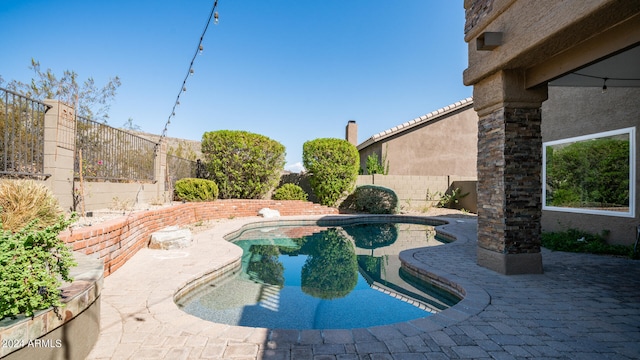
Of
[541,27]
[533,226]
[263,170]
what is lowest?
[533,226]

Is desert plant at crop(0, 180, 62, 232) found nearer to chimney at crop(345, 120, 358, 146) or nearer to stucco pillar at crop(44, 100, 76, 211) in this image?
stucco pillar at crop(44, 100, 76, 211)

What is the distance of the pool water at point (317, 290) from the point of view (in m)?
3.89

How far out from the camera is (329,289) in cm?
512

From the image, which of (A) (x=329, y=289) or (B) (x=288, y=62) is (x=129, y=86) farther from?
(A) (x=329, y=289)

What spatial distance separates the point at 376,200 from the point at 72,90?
14656 millimetres

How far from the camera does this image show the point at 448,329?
3.01 meters

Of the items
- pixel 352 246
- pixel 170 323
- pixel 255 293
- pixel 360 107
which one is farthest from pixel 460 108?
pixel 170 323

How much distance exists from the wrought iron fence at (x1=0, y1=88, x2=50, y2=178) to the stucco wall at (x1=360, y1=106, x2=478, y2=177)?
1474 centimetres

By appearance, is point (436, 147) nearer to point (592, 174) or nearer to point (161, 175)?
point (592, 174)

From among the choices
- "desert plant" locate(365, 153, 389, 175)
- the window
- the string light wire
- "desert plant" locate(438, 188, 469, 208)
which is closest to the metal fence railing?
the string light wire

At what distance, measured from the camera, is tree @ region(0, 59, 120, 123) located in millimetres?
12648

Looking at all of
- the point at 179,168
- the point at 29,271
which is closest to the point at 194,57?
the point at 179,168

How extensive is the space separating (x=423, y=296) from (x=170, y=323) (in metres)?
3.37

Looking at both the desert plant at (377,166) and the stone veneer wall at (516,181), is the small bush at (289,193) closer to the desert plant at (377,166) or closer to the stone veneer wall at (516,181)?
the desert plant at (377,166)
